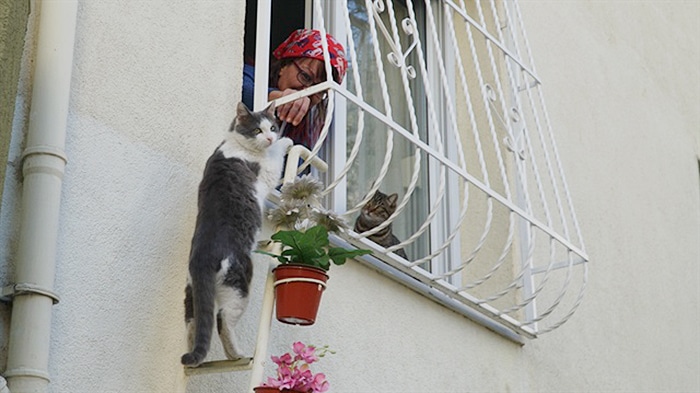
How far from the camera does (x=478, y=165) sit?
531 cm

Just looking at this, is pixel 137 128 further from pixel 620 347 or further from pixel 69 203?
pixel 620 347

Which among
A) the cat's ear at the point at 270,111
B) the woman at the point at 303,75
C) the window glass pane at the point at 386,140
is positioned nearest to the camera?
the cat's ear at the point at 270,111

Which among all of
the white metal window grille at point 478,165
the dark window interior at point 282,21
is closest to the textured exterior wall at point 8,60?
the white metal window grille at point 478,165

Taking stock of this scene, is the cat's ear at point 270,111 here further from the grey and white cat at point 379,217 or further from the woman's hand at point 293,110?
the grey and white cat at point 379,217

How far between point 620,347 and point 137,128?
2.92m

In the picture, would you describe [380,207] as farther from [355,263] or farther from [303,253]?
[303,253]

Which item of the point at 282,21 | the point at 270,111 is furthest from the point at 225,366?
the point at 282,21

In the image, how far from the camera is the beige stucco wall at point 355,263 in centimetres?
333

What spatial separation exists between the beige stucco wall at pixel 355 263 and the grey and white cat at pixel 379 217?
0.37m

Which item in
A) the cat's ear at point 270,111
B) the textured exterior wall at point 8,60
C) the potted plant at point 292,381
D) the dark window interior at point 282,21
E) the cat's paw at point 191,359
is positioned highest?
the dark window interior at point 282,21

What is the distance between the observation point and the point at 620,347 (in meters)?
5.62

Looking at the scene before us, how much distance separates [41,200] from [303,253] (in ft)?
2.30

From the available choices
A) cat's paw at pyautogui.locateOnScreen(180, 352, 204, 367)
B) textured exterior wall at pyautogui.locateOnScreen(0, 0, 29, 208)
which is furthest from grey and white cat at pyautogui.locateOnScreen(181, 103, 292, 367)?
textured exterior wall at pyautogui.locateOnScreen(0, 0, 29, 208)

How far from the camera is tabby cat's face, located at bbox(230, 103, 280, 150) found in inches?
138
